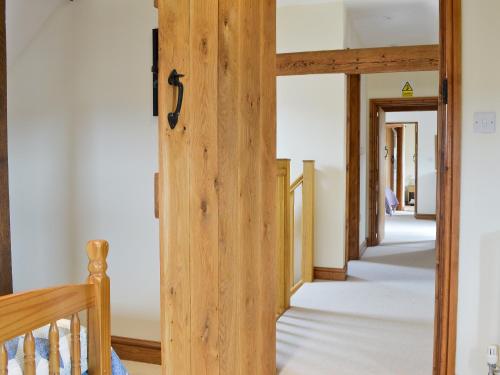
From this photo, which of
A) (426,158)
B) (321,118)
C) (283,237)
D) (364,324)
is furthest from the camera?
(426,158)

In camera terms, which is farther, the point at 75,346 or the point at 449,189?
the point at 449,189

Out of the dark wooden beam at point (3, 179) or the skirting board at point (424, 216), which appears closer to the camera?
the dark wooden beam at point (3, 179)

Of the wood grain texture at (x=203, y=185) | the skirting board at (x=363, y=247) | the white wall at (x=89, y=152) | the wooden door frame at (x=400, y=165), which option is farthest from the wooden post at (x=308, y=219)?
the wooden door frame at (x=400, y=165)

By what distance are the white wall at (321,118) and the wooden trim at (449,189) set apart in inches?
98.8

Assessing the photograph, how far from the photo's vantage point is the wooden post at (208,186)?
144 centimetres

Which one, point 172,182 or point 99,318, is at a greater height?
point 172,182

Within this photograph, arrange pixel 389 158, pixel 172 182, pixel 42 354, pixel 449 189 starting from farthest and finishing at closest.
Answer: pixel 389 158 < pixel 449 189 < pixel 172 182 < pixel 42 354

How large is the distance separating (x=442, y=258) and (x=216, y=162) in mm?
1324

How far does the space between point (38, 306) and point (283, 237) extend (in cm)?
280

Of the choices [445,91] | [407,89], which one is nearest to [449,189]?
[445,91]

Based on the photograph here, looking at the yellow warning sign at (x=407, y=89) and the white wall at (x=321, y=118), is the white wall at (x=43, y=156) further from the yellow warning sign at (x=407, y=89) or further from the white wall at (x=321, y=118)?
the yellow warning sign at (x=407, y=89)

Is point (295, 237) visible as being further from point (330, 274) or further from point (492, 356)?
point (492, 356)

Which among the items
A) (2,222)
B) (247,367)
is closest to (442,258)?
(247,367)

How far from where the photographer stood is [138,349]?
299 cm
